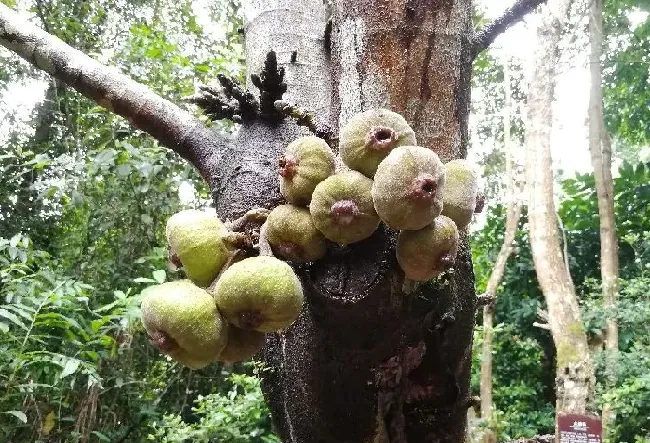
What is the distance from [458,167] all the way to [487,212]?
218 inches

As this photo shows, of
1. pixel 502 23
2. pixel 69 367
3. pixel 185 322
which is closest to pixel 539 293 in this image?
Answer: pixel 69 367

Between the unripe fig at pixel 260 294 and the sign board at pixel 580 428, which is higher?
the unripe fig at pixel 260 294

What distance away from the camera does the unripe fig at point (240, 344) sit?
628mm

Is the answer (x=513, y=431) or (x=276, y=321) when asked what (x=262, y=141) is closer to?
(x=276, y=321)

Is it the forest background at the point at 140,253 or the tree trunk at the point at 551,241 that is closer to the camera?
the forest background at the point at 140,253

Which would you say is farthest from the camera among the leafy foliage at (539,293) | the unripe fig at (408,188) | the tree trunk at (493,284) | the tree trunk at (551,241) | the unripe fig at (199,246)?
the leafy foliage at (539,293)

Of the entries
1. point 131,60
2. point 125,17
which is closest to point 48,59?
point 131,60

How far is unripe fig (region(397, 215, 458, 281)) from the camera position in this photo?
21.4 inches

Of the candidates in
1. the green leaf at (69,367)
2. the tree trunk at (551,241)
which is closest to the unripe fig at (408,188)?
the green leaf at (69,367)

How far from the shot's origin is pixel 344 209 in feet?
1.81

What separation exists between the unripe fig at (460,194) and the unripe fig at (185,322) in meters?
0.25

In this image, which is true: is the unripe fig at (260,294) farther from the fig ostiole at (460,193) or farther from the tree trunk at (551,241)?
the tree trunk at (551,241)

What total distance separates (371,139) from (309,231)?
106 millimetres

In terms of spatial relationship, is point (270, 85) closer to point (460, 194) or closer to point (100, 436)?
point (460, 194)
